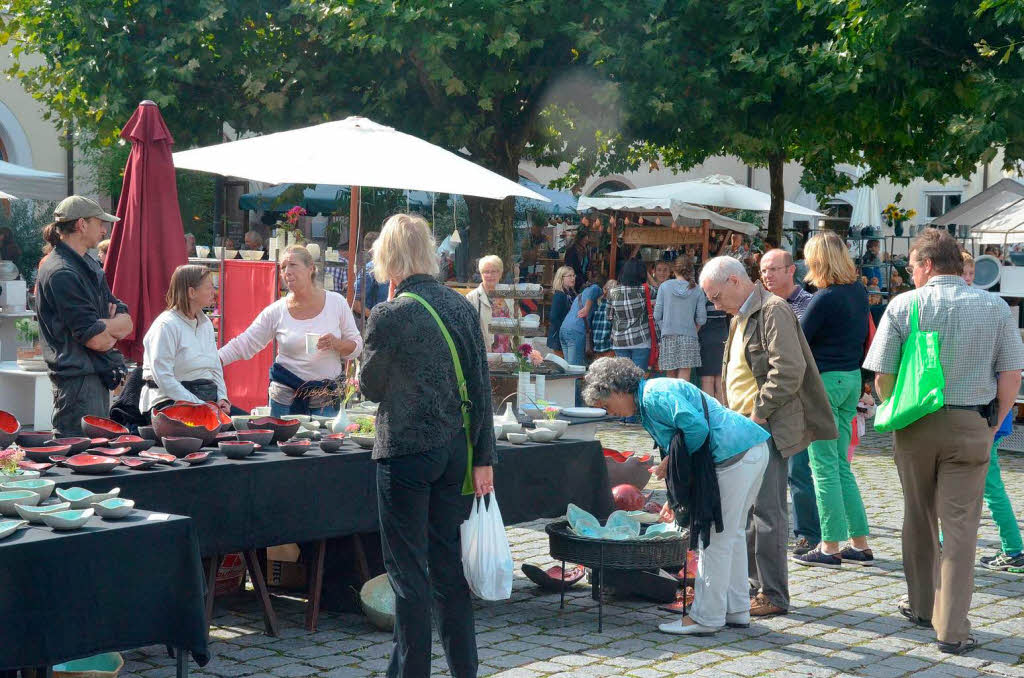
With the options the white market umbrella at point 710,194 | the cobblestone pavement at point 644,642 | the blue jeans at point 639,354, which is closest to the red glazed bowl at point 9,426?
the cobblestone pavement at point 644,642

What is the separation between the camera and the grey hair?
5559mm

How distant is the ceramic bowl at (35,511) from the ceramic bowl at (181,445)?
87cm

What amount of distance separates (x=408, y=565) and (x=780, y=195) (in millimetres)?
15018

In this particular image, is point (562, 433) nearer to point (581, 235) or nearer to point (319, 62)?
point (319, 62)

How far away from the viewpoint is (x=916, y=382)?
4996 mm

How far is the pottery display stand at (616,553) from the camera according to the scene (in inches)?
205

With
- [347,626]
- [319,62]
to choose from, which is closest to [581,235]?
[319,62]

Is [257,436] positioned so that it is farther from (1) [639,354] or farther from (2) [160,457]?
(1) [639,354]

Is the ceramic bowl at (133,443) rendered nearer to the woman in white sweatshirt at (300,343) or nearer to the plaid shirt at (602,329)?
the woman in white sweatshirt at (300,343)

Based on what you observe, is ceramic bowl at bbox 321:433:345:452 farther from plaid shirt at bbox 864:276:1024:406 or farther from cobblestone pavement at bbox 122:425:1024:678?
plaid shirt at bbox 864:276:1024:406

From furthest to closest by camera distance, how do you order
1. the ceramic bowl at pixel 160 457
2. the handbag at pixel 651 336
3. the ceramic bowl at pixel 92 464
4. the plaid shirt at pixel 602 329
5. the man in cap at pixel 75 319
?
the plaid shirt at pixel 602 329 < the handbag at pixel 651 336 < the man in cap at pixel 75 319 < the ceramic bowl at pixel 160 457 < the ceramic bowl at pixel 92 464

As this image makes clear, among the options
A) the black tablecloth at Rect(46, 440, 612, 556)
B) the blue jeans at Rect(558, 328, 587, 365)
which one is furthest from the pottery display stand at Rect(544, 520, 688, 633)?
the blue jeans at Rect(558, 328, 587, 365)

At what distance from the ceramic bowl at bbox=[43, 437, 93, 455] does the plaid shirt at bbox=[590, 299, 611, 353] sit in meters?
7.98

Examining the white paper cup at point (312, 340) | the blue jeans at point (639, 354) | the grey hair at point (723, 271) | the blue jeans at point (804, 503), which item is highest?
the grey hair at point (723, 271)
